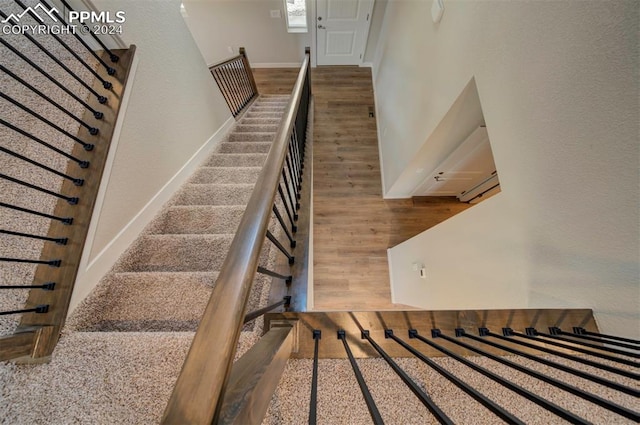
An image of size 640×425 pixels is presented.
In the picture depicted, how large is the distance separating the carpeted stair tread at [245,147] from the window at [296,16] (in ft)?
11.4

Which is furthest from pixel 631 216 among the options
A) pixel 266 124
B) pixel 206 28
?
pixel 206 28

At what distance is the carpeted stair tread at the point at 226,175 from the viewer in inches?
82.1

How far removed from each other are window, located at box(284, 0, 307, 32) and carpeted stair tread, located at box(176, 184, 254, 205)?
14.3ft

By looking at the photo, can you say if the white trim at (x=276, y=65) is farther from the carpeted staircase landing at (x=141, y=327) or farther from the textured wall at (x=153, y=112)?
the carpeted staircase landing at (x=141, y=327)

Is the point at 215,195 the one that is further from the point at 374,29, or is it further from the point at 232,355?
the point at 374,29

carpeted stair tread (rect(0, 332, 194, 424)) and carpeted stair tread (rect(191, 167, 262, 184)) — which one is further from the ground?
carpeted stair tread (rect(191, 167, 262, 184))

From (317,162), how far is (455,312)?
10.4 ft

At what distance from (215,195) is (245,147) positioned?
37.0 inches

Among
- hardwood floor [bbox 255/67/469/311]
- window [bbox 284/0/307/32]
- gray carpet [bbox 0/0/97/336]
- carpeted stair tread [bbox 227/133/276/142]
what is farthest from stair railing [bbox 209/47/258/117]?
window [bbox 284/0/307/32]

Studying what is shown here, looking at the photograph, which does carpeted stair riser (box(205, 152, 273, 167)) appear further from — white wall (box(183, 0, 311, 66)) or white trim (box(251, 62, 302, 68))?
white trim (box(251, 62, 302, 68))

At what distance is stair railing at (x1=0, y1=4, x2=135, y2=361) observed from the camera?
3.16 feet

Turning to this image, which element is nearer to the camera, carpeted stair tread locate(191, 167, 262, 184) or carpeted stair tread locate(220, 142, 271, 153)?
carpeted stair tread locate(191, 167, 262, 184)

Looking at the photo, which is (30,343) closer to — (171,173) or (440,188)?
(171,173)

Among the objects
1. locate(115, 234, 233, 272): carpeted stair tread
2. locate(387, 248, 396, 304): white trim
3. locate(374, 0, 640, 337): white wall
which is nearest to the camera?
locate(374, 0, 640, 337): white wall
